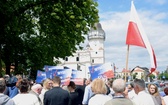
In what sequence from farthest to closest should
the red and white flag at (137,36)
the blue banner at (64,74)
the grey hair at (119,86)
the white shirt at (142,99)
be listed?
1. the blue banner at (64,74)
2. the red and white flag at (137,36)
3. the white shirt at (142,99)
4. the grey hair at (119,86)

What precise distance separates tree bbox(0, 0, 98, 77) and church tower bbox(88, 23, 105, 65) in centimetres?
10899

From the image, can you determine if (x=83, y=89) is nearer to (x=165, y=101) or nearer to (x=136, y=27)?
(x=136, y=27)

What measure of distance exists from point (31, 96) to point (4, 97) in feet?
3.15

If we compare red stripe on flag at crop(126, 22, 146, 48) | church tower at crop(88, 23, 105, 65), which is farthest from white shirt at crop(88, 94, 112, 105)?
church tower at crop(88, 23, 105, 65)

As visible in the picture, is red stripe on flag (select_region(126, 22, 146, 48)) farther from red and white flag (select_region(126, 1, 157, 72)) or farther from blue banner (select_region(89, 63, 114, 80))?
blue banner (select_region(89, 63, 114, 80))

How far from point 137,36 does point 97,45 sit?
5157 inches

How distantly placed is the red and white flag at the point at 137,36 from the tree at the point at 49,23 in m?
10.8

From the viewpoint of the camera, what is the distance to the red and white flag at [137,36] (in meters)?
8.98

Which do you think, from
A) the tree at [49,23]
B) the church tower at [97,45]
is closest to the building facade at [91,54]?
the church tower at [97,45]

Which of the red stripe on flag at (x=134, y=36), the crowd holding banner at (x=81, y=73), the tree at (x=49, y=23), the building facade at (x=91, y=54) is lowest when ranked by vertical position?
the crowd holding banner at (x=81, y=73)

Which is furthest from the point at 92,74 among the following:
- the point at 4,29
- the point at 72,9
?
the point at 4,29

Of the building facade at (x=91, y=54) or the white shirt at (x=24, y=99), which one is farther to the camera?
the building facade at (x=91, y=54)

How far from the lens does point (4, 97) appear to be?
5.23 m

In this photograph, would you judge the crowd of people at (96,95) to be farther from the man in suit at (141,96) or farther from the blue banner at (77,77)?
the blue banner at (77,77)
